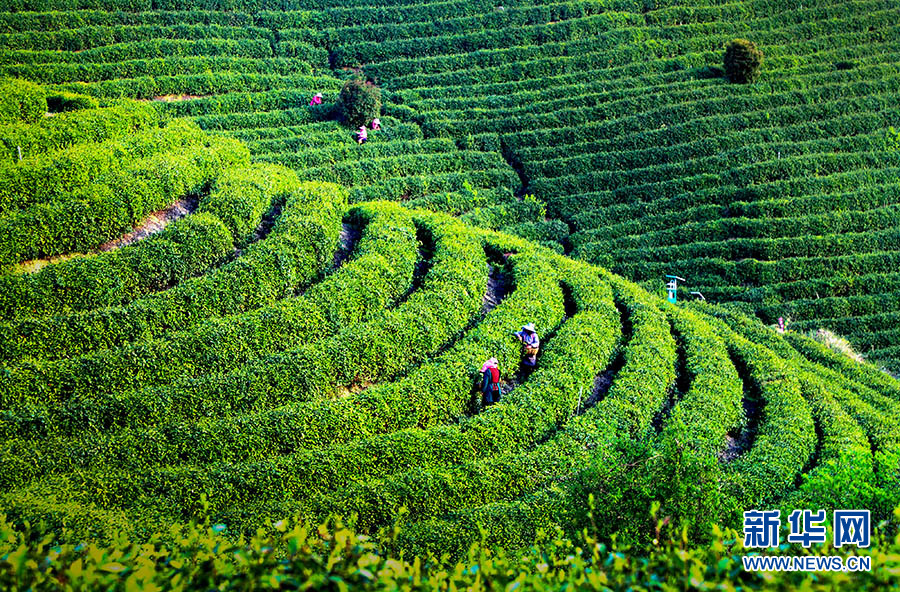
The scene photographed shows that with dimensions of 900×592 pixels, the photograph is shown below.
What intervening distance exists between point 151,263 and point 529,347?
9776 millimetres

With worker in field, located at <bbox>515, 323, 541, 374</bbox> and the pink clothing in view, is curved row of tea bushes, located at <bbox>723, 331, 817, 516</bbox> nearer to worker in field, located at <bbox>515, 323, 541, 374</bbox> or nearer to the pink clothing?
worker in field, located at <bbox>515, 323, 541, 374</bbox>

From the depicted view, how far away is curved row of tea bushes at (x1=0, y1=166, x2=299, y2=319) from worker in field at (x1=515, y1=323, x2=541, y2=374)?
27.3 feet

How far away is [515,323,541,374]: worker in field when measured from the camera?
21.7m

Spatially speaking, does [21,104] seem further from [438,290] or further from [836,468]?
[836,468]

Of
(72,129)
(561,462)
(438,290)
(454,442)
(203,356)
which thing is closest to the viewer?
(454,442)

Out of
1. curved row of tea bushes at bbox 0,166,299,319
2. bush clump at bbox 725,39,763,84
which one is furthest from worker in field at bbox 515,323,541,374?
bush clump at bbox 725,39,763,84

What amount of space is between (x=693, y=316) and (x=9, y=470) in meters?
20.4

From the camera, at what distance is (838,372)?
27.5 metres

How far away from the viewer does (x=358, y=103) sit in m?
34.4

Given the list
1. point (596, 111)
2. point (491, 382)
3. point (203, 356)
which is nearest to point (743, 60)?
point (596, 111)

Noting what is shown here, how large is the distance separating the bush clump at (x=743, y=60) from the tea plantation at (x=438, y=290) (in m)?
0.69

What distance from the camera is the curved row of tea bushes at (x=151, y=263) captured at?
18.7 metres

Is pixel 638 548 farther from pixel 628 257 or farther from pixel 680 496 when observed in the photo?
pixel 628 257

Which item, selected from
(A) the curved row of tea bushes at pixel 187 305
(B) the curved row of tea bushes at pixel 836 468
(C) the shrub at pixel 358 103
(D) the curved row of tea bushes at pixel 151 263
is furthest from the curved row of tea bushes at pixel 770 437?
(C) the shrub at pixel 358 103
